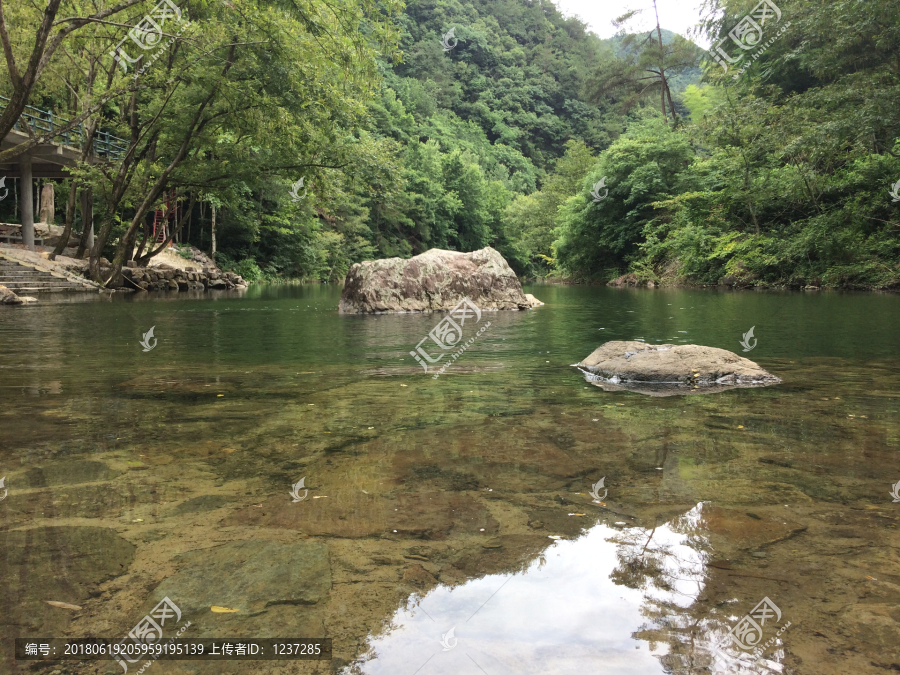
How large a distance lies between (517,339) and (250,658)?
7115 millimetres

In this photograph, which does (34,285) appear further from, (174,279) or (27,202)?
(27,202)

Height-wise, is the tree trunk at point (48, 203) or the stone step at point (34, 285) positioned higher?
the tree trunk at point (48, 203)

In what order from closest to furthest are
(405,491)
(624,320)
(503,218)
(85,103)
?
1. (405,491)
2. (624,320)
3. (85,103)
4. (503,218)

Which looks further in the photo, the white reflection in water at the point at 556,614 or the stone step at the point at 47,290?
the stone step at the point at 47,290

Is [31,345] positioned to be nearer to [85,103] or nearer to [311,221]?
[85,103]

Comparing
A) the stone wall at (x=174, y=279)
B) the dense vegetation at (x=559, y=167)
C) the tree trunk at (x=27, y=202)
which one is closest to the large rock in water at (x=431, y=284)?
the dense vegetation at (x=559, y=167)

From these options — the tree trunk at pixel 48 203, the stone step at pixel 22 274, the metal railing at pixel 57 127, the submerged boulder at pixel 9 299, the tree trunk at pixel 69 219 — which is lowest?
the submerged boulder at pixel 9 299

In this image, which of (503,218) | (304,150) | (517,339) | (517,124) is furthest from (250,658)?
(517,124)

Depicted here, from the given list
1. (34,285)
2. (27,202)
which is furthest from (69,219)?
(34,285)

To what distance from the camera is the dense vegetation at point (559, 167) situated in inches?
551

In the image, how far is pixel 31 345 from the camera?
7.41 meters

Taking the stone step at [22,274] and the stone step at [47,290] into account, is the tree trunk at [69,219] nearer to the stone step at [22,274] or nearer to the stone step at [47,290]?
the stone step at [22,274]

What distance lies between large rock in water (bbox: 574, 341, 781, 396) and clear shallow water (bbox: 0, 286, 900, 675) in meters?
0.32

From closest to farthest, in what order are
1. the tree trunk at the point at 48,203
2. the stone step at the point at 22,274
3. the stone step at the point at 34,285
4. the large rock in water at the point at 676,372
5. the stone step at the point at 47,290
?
the large rock in water at the point at 676,372 < the stone step at the point at 47,290 < the stone step at the point at 34,285 < the stone step at the point at 22,274 < the tree trunk at the point at 48,203
